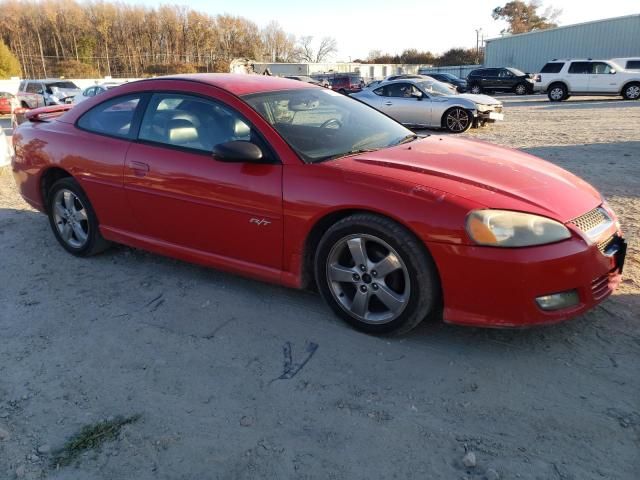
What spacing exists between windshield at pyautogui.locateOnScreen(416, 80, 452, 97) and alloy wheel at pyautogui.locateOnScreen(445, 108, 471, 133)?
794 mm

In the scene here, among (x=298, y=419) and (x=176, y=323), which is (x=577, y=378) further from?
(x=176, y=323)

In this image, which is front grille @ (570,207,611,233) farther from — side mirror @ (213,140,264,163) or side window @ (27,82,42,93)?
side window @ (27,82,42,93)

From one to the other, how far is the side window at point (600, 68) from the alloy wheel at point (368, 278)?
25.7 m

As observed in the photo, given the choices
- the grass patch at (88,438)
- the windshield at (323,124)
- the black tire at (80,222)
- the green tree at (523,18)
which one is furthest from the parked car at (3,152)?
the green tree at (523,18)

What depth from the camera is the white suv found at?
24125mm

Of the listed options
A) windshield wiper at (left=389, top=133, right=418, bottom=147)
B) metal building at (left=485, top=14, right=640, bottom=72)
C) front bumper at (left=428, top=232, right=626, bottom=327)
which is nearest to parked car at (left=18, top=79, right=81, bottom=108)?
windshield wiper at (left=389, top=133, right=418, bottom=147)

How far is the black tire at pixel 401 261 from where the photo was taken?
9.58 feet

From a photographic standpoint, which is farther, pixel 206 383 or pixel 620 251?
pixel 620 251

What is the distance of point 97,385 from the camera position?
9.28 feet

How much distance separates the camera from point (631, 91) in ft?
79.5

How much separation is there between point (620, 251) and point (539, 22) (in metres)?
81.3

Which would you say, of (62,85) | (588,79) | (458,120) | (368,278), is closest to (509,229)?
(368,278)

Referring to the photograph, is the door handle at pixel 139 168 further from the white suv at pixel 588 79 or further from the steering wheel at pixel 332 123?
the white suv at pixel 588 79

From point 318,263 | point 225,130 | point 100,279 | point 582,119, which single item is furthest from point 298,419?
point 582,119
